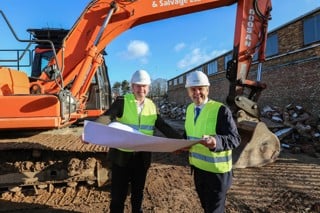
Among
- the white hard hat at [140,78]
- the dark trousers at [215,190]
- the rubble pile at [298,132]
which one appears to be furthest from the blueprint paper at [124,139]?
the rubble pile at [298,132]

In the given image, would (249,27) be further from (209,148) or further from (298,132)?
(209,148)

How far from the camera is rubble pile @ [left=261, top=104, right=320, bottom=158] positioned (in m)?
9.46

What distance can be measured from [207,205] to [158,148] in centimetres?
67

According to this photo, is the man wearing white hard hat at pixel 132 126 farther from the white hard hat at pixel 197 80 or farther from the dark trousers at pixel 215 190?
the dark trousers at pixel 215 190

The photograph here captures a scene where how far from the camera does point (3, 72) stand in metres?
4.93

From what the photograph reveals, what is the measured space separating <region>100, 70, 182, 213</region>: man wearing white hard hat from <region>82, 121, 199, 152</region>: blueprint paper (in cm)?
44

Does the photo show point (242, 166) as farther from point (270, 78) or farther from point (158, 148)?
point (270, 78)

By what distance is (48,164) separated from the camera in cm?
556

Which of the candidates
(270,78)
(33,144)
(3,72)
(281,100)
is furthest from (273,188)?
(270,78)

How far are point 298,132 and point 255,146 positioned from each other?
4.40 meters

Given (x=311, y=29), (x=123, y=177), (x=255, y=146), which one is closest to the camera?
(x=123, y=177)

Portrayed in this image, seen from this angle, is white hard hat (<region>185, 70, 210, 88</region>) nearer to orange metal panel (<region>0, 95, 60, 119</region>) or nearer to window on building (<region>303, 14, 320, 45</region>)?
orange metal panel (<region>0, 95, 60, 119</region>)

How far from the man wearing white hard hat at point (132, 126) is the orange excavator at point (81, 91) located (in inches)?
52.4

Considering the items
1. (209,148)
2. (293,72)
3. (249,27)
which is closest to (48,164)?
(209,148)
